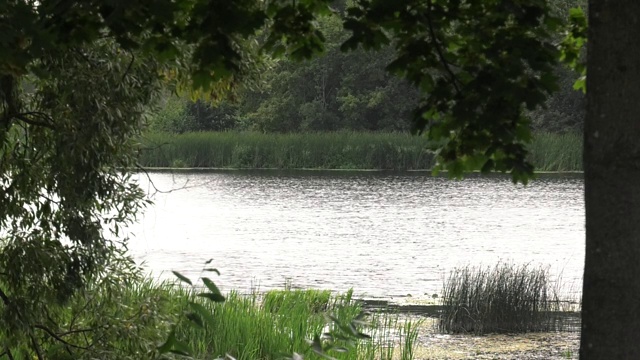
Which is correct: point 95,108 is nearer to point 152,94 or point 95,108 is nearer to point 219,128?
point 152,94

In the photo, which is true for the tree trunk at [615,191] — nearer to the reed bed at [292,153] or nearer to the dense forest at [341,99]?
the reed bed at [292,153]

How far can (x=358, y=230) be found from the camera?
24.3 m

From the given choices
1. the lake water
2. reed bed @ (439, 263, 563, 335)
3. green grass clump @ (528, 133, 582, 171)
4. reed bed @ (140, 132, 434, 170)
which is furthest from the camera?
reed bed @ (140, 132, 434, 170)

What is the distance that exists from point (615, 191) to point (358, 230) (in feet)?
70.1

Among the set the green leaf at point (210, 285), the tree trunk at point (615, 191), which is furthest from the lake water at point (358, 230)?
the tree trunk at point (615, 191)

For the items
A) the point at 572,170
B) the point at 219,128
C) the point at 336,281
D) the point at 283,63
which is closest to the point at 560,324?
the point at 336,281

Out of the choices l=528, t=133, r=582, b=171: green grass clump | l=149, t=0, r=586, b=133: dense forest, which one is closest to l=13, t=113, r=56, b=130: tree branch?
l=528, t=133, r=582, b=171: green grass clump

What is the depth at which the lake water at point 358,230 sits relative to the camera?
1764cm

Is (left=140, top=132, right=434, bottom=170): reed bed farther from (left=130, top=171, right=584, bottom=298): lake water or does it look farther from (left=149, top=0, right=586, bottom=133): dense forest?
(left=149, top=0, right=586, bottom=133): dense forest

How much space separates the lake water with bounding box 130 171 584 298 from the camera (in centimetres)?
1764

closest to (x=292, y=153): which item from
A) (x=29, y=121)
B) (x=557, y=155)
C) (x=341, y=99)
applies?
(x=341, y=99)

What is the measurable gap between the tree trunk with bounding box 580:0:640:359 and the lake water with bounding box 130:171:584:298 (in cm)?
783

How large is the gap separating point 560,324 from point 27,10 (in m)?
9.35

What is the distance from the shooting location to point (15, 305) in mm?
6562
